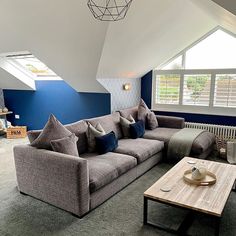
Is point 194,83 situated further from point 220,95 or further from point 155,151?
point 155,151

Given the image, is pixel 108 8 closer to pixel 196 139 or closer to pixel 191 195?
pixel 191 195

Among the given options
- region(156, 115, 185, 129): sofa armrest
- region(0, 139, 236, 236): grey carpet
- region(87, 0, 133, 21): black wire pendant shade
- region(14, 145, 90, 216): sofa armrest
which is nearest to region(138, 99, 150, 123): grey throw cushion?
region(156, 115, 185, 129): sofa armrest

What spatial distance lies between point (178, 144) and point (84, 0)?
2.60 m

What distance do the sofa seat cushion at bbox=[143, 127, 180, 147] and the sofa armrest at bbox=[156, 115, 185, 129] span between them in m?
0.18

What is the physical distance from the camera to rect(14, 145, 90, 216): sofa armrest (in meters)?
2.43

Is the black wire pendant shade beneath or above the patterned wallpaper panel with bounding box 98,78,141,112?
above

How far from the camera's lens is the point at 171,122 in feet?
16.1

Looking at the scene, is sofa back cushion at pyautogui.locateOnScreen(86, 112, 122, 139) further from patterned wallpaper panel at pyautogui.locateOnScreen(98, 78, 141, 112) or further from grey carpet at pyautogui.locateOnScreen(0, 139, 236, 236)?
grey carpet at pyautogui.locateOnScreen(0, 139, 236, 236)

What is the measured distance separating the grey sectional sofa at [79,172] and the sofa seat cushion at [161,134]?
0.50 metres

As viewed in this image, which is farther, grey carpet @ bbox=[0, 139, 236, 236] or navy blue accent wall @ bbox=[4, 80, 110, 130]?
navy blue accent wall @ bbox=[4, 80, 110, 130]

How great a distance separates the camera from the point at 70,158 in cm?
248

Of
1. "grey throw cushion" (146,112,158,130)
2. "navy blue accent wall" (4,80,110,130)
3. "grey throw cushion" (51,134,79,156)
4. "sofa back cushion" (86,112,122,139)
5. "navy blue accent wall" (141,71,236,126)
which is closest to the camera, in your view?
"grey throw cushion" (51,134,79,156)

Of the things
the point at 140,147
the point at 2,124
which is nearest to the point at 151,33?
the point at 140,147

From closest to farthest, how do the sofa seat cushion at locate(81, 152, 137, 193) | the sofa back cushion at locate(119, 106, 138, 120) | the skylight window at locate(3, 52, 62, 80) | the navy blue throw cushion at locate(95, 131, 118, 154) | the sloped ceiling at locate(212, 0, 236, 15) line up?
the sloped ceiling at locate(212, 0, 236, 15), the sofa seat cushion at locate(81, 152, 137, 193), the navy blue throw cushion at locate(95, 131, 118, 154), the sofa back cushion at locate(119, 106, 138, 120), the skylight window at locate(3, 52, 62, 80)
